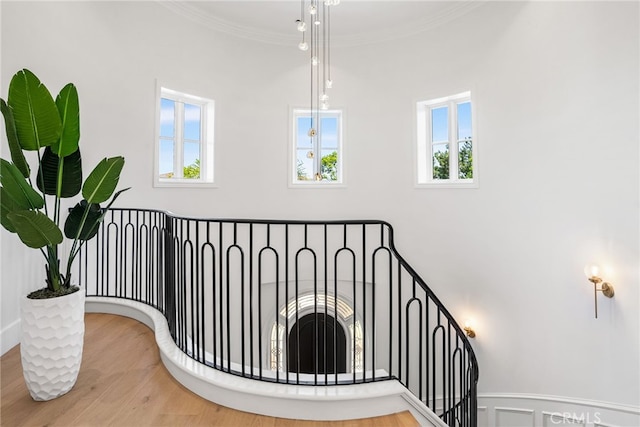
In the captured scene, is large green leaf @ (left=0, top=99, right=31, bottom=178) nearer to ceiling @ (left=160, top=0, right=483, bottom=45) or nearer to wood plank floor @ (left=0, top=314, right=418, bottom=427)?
wood plank floor @ (left=0, top=314, right=418, bottom=427)

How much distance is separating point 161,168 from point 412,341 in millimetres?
4344

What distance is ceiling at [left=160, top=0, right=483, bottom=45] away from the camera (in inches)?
165

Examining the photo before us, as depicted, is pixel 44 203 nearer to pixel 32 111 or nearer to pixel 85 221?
pixel 85 221

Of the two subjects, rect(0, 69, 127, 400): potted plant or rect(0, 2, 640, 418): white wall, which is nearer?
rect(0, 69, 127, 400): potted plant

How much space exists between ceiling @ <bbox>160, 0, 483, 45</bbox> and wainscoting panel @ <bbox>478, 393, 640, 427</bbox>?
4.92 metres

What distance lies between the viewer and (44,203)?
5.55 ft

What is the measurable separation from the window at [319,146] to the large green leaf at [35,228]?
3.65m

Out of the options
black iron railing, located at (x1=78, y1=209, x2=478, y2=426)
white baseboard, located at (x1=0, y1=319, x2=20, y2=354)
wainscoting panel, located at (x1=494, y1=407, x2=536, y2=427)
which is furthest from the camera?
wainscoting panel, located at (x1=494, y1=407, x2=536, y2=427)

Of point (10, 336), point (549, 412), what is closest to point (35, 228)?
point (10, 336)

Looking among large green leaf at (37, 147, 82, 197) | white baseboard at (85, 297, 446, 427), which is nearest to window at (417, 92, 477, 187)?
white baseboard at (85, 297, 446, 427)

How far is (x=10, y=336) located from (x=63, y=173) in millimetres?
1471

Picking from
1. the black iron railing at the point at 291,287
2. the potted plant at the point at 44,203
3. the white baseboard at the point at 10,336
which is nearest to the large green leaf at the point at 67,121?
the potted plant at the point at 44,203

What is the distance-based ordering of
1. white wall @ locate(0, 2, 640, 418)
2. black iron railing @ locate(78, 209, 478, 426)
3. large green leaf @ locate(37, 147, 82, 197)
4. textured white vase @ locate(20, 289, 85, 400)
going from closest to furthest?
textured white vase @ locate(20, 289, 85, 400)
large green leaf @ locate(37, 147, 82, 197)
white wall @ locate(0, 2, 640, 418)
black iron railing @ locate(78, 209, 478, 426)

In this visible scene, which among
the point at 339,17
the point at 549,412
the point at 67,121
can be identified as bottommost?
the point at 549,412
